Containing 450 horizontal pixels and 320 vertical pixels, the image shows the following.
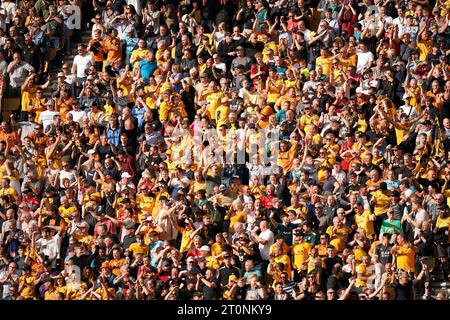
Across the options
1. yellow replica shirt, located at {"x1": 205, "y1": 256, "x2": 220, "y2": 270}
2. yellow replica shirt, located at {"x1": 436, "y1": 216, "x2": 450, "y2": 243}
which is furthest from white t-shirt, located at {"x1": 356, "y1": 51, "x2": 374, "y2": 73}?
yellow replica shirt, located at {"x1": 205, "y1": 256, "x2": 220, "y2": 270}

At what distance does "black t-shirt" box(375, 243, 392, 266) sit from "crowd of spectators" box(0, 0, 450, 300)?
35 millimetres

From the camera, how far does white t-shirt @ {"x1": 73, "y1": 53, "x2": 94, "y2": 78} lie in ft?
118

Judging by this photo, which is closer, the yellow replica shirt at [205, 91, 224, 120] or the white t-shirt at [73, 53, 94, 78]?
the yellow replica shirt at [205, 91, 224, 120]

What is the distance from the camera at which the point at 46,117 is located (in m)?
35.1

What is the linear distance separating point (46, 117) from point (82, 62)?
1477 millimetres

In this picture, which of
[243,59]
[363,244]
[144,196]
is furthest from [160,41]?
[363,244]

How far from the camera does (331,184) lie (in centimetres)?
3200

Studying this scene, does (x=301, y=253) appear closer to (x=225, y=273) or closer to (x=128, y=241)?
(x=225, y=273)

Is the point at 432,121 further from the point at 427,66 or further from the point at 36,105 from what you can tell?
the point at 36,105

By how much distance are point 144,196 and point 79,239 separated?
1.36 metres

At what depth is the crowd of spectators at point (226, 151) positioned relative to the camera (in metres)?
30.8

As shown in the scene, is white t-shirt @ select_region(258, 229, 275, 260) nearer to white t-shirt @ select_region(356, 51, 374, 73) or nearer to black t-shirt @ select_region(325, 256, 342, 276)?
black t-shirt @ select_region(325, 256, 342, 276)

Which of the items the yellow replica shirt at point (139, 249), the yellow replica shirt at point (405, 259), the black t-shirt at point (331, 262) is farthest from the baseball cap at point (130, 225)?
the yellow replica shirt at point (405, 259)

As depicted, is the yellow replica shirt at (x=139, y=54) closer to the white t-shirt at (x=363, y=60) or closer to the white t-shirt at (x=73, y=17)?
the white t-shirt at (x=73, y=17)
